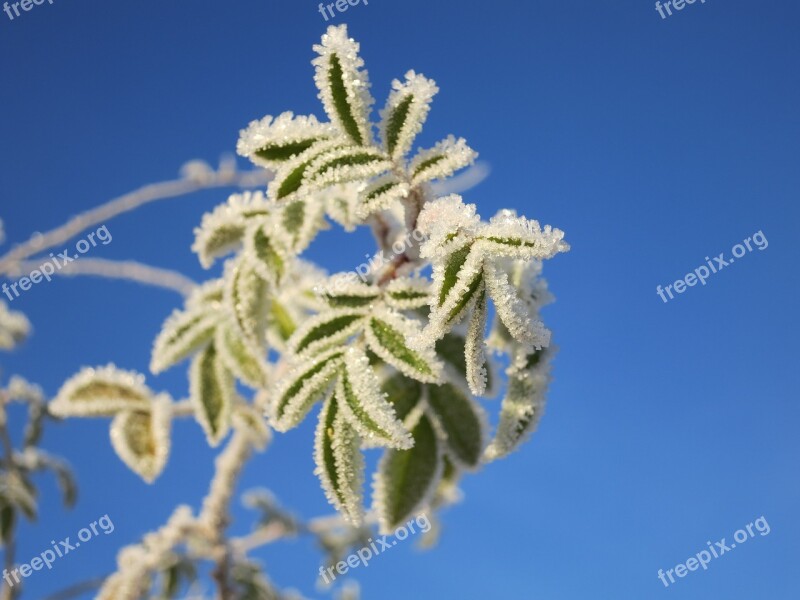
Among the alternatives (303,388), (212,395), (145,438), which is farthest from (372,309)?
(145,438)

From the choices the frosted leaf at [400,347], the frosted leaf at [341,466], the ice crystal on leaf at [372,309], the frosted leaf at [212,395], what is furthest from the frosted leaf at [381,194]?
the frosted leaf at [212,395]

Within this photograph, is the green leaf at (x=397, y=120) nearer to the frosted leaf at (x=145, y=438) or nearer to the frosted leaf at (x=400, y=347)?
the frosted leaf at (x=400, y=347)

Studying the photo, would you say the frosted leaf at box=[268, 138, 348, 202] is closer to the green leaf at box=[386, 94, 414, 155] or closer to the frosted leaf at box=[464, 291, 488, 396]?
the green leaf at box=[386, 94, 414, 155]

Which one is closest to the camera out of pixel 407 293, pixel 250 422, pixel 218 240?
pixel 407 293

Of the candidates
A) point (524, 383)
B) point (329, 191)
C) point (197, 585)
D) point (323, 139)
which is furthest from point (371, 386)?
point (197, 585)

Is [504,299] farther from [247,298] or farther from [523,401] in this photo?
[247,298]
